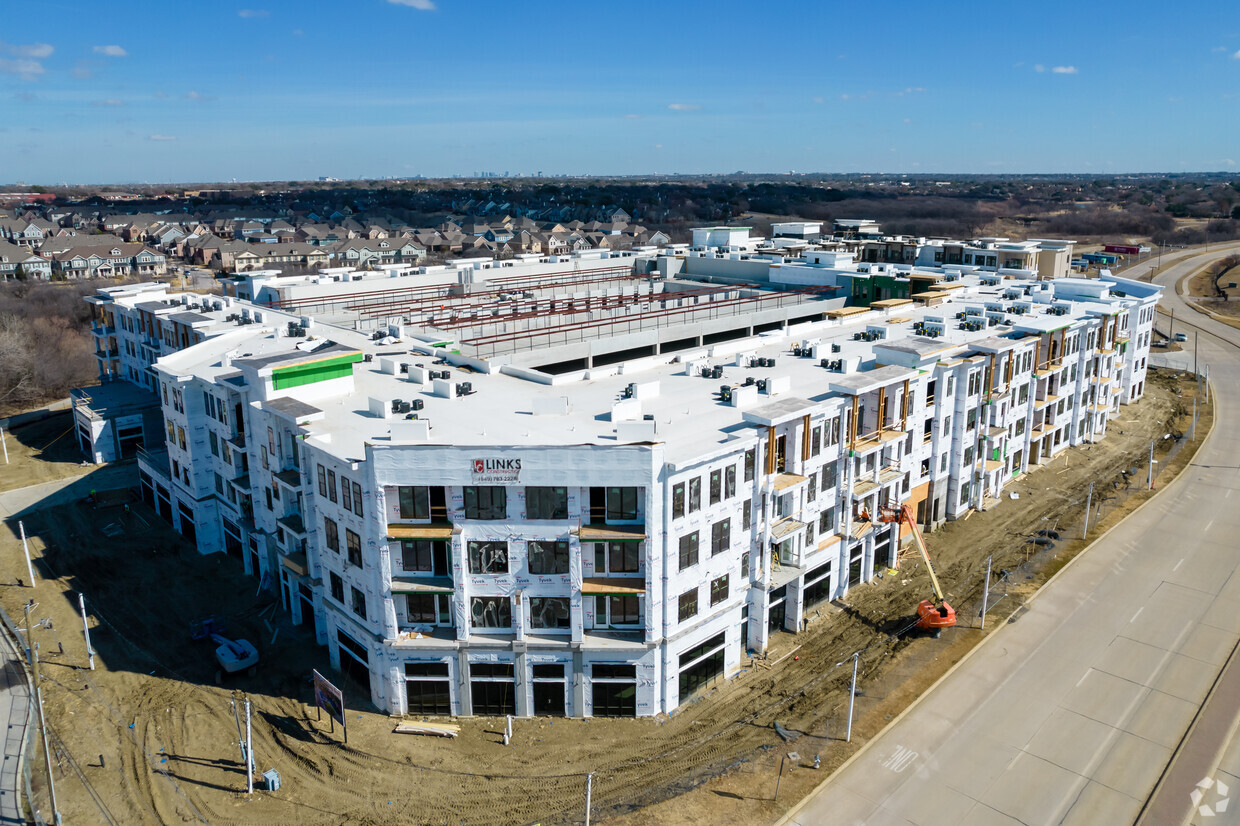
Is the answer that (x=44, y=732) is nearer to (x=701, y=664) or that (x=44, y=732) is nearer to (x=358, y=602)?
(x=358, y=602)

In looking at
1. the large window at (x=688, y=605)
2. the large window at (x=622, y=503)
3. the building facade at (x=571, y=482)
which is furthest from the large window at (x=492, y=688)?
the large window at (x=622, y=503)

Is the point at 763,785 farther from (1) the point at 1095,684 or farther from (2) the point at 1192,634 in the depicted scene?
(2) the point at 1192,634

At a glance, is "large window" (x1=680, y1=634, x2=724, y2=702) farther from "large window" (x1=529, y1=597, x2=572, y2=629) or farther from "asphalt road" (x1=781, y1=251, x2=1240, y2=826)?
"asphalt road" (x1=781, y1=251, x2=1240, y2=826)

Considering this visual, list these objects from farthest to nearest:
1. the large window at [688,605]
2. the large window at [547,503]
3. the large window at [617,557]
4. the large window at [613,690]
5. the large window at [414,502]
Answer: the large window at [688,605] → the large window at [613,690] → the large window at [617,557] → the large window at [414,502] → the large window at [547,503]

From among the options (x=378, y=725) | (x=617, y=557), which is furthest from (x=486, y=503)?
(x=378, y=725)

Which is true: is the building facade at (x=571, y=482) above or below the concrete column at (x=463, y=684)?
above

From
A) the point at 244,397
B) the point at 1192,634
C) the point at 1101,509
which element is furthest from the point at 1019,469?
the point at 244,397

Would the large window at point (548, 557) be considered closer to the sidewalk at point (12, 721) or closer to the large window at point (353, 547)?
the large window at point (353, 547)
